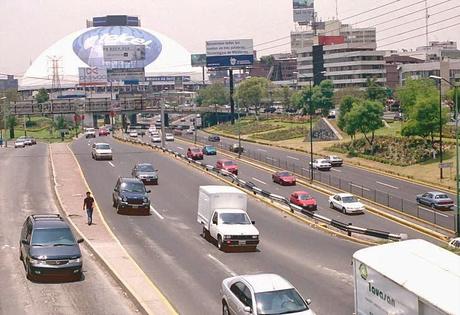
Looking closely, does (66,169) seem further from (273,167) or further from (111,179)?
(273,167)

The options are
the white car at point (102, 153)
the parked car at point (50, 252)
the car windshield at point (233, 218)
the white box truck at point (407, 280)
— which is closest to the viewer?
the white box truck at point (407, 280)

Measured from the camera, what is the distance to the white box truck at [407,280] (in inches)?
483

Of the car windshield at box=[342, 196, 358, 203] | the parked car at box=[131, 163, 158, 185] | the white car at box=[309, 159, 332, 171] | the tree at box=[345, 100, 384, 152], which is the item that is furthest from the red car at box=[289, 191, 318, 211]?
the tree at box=[345, 100, 384, 152]

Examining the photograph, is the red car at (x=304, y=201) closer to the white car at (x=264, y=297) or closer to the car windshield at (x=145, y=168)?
the car windshield at (x=145, y=168)

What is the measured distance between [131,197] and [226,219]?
32.8 feet

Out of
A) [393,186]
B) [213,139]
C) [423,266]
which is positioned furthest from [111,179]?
[213,139]

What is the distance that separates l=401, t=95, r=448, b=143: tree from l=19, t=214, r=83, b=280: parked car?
58246 mm

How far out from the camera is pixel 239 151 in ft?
274

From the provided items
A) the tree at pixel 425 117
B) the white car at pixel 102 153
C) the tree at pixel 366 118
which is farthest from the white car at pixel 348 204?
the tree at pixel 366 118

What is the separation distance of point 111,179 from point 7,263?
29.2 metres

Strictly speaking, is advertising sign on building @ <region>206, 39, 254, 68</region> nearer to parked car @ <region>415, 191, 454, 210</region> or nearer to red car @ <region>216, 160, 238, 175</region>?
red car @ <region>216, 160, 238, 175</region>

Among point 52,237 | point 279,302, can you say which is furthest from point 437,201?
point 279,302

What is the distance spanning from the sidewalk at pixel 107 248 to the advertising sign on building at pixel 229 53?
371 ft

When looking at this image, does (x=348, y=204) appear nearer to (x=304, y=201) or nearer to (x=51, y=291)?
(x=304, y=201)
